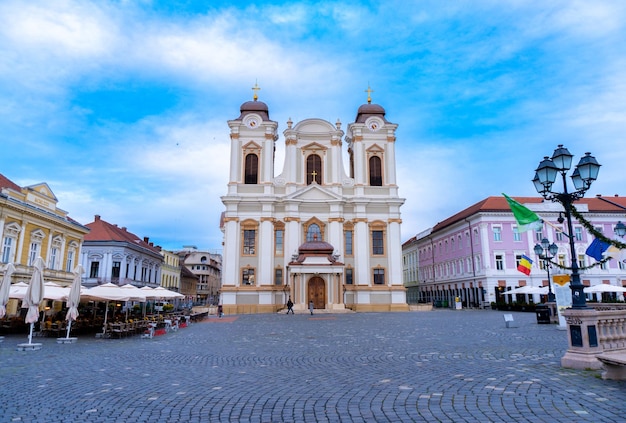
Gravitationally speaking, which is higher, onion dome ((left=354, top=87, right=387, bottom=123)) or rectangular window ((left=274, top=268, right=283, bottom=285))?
onion dome ((left=354, top=87, right=387, bottom=123))

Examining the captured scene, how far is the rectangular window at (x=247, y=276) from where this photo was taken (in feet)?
146

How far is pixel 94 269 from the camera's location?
51.5m

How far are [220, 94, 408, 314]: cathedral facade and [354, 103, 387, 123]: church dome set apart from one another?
4.9 inches

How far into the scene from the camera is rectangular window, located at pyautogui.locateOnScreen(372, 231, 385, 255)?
46.6 meters

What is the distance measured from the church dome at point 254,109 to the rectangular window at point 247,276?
17.2 metres

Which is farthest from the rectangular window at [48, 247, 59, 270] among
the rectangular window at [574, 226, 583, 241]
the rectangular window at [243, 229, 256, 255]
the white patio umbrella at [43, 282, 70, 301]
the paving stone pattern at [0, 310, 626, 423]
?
the rectangular window at [574, 226, 583, 241]

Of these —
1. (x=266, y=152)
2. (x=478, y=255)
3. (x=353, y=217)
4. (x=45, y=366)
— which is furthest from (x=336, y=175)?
(x=45, y=366)

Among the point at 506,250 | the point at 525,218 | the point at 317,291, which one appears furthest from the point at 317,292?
the point at 525,218

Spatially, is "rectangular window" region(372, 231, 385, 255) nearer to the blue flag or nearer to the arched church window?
the arched church window

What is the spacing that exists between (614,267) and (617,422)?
57018mm

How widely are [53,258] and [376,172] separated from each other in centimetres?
3190

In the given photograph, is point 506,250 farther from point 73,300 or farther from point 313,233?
point 73,300

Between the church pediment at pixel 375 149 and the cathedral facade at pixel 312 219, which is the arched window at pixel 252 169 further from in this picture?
the church pediment at pixel 375 149

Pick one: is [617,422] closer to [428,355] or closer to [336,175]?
[428,355]
